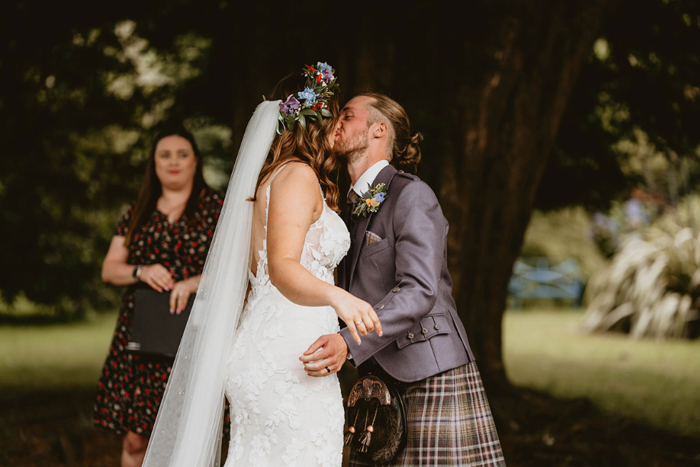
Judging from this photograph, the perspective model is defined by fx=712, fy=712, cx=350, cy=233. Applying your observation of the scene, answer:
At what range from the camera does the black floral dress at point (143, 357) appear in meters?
4.06

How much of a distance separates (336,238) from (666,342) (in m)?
10.3

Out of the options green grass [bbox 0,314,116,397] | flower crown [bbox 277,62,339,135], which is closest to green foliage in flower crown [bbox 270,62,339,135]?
flower crown [bbox 277,62,339,135]

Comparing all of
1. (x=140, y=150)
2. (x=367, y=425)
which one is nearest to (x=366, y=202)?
(x=367, y=425)

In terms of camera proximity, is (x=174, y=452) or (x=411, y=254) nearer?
(x=411, y=254)

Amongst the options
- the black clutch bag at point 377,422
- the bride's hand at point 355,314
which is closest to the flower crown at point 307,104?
the bride's hand at point 355,314

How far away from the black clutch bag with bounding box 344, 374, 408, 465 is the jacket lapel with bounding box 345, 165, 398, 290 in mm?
486

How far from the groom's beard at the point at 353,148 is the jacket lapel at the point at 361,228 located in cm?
15

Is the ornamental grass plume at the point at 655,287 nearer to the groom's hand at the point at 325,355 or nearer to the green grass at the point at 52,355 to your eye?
the green grass at the point at 52,355

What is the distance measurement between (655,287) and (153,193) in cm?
988

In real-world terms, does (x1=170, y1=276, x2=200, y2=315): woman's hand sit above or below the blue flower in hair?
below

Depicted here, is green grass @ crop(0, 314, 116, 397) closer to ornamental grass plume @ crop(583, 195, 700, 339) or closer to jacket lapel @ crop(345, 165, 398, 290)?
jacket lapel @ crop(345, 165, 398, 290)

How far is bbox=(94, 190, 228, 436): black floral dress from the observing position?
4.06m

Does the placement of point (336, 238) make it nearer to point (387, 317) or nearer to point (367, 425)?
point (387, 317)

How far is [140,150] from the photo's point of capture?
786cm
